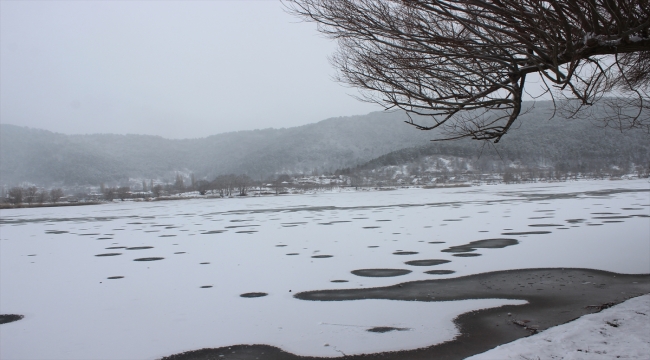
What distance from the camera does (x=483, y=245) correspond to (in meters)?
10.8

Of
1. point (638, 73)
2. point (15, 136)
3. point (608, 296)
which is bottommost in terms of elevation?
point (608, 296)

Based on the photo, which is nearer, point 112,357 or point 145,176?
point 112,357

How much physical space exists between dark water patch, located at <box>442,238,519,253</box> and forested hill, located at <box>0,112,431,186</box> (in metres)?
118

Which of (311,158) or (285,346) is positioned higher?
(311,158)

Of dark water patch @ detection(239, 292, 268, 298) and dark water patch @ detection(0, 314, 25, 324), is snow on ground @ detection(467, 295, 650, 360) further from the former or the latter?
dark water patch @ detection(0, 314, 25, 324)

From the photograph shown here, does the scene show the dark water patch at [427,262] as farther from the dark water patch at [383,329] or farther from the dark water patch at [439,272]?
the dark water patch at [383,329]

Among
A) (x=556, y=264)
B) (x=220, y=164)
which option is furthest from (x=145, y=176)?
(x=556, y=264)

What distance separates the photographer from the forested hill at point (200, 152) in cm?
13800

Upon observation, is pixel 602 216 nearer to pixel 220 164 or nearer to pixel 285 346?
pixel 285 346

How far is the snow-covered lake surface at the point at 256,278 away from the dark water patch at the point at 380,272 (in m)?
0.18

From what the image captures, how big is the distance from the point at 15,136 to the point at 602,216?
18084cm

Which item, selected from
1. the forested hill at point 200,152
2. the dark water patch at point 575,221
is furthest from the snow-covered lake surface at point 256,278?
the forested hill at point 200,152

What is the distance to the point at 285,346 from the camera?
4.76 meters

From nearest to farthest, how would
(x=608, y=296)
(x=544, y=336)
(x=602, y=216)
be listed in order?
1. (x=544, y=336)
2. (x=608, y=296)
3. (x=602, y=216)
